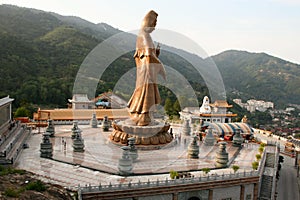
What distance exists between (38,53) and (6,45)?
9.06 meters

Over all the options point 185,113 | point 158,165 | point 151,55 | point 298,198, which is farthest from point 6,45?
point 298,198

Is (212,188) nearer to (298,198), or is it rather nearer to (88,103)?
(298,198)

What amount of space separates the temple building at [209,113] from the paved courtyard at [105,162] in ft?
39.6

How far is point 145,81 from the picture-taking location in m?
19.6

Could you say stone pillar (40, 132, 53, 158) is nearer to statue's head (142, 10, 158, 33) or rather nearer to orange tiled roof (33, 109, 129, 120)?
statue's head (142, 10, 158, 33)

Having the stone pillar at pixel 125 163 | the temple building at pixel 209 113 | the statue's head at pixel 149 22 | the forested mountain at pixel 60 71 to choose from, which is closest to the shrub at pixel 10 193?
the stone pillar at pixel 125 163

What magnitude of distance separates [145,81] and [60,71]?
50431mm

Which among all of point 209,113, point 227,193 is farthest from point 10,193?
point 209,113

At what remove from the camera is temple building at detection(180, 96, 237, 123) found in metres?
33.9

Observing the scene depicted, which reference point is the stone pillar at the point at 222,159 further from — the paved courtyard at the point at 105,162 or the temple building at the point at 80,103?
the temple building at the point at 80,103

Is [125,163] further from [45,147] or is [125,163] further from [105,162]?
[45,147]

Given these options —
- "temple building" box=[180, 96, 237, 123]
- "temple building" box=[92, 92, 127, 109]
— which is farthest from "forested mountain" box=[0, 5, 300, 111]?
"temple building" box=[92, 92, 127, 109]

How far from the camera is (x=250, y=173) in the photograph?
15461 millimetres

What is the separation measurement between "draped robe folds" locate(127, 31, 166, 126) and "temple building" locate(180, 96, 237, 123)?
14.6 m
